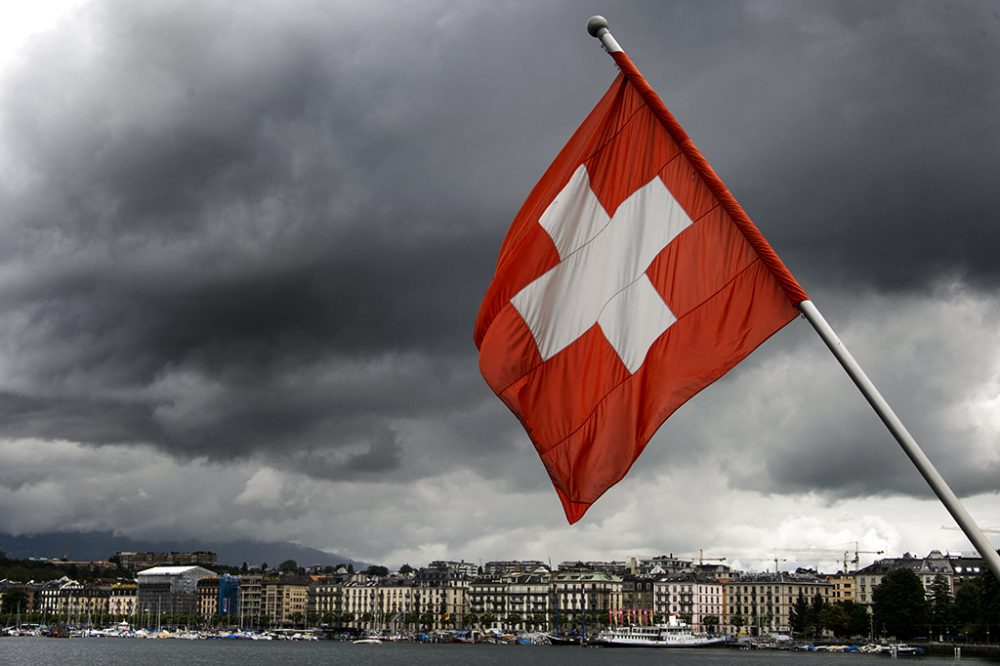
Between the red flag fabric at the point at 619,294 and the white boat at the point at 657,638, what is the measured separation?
139 metres

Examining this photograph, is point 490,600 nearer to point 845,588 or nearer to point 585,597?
point 585,597

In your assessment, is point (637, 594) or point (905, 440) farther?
point (637, 594)

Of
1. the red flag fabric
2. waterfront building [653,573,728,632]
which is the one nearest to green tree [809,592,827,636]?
waterfront building [653,573,728,632]

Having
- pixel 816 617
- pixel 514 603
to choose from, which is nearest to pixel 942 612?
pixel 816 617

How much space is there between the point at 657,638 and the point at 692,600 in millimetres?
47010

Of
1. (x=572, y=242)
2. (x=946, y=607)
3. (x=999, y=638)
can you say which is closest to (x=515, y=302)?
(x=572, y=242)

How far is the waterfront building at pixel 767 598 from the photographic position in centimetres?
18400

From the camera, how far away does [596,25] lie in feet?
24.6

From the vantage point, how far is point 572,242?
834cm

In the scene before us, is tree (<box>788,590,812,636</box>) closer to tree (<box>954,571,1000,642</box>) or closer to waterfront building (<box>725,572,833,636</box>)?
waterfront building (<box>725,572,833,636</box>)

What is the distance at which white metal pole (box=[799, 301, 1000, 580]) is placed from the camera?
610 cm

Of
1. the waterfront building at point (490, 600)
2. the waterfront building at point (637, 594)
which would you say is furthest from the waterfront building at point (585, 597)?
the waterfront building at point (490, 600)

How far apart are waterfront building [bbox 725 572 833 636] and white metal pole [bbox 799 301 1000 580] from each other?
184m

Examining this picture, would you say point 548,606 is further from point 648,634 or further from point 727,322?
point 727,322
